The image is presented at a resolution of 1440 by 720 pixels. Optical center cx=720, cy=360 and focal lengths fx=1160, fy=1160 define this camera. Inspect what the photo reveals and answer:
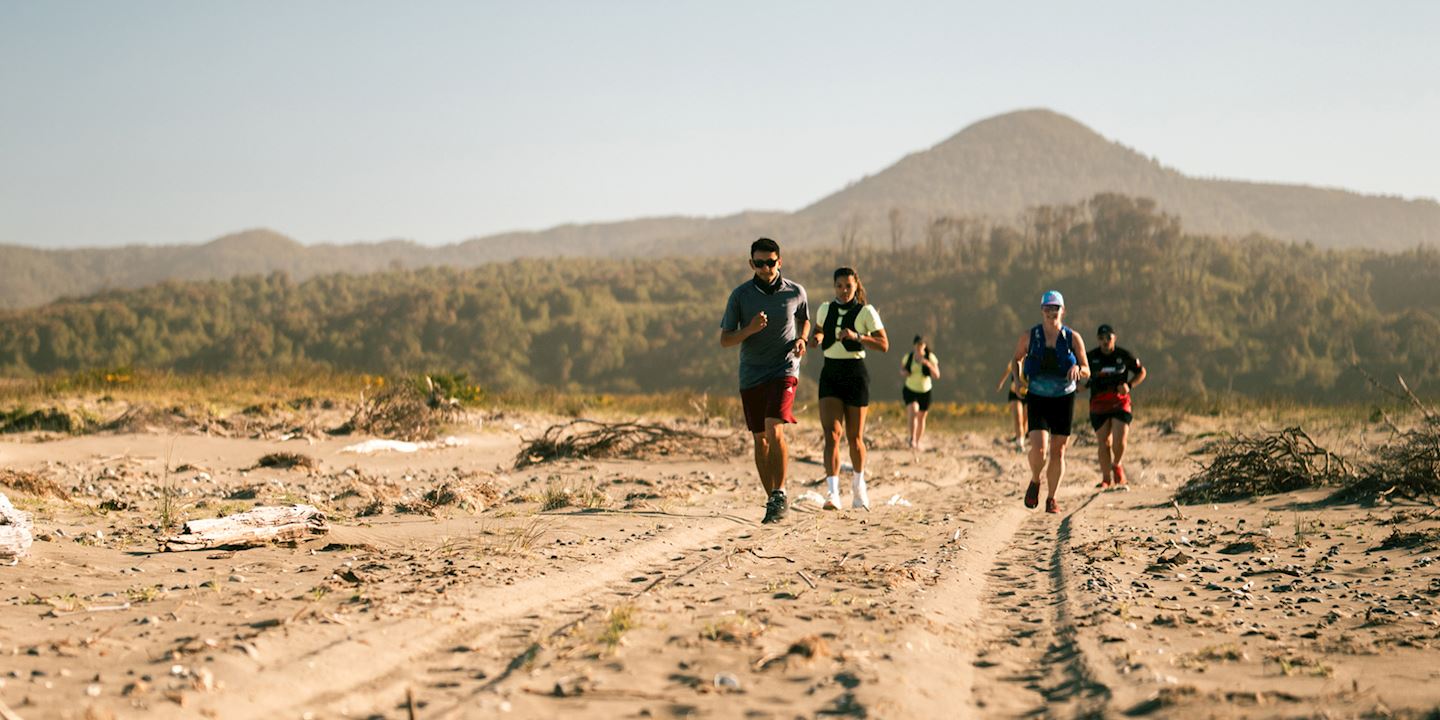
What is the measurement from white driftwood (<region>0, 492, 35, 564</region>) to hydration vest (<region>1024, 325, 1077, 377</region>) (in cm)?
728

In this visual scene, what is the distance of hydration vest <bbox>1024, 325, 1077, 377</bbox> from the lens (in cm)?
970

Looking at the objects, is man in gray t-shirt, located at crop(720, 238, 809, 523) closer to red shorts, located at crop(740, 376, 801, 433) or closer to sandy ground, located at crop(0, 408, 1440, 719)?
red shorts, located at crop(740, 376, 801, 433)

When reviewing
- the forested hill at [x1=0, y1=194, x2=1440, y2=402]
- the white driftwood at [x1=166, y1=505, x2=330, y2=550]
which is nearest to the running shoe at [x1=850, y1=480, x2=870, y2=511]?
the white driftwood at [x1=166, y1=505, x2=330, y2=550]

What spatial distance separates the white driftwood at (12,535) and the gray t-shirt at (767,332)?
4.61 meters

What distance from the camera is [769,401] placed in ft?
28.5

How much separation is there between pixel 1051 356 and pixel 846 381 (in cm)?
179

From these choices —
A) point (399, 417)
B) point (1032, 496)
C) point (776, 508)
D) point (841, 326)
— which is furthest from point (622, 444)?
point (776, 508)

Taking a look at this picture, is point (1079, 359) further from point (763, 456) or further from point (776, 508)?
point (776, 508)

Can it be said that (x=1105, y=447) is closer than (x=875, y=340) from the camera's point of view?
No

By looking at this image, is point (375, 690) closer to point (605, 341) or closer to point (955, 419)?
point (955, 419)

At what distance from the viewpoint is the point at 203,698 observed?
3717 millimetres

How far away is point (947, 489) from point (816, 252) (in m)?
140

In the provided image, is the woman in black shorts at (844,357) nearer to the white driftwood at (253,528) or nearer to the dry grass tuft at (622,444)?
the white driftwood at (253,528)

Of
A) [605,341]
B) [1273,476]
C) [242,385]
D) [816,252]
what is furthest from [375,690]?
[816,252]
